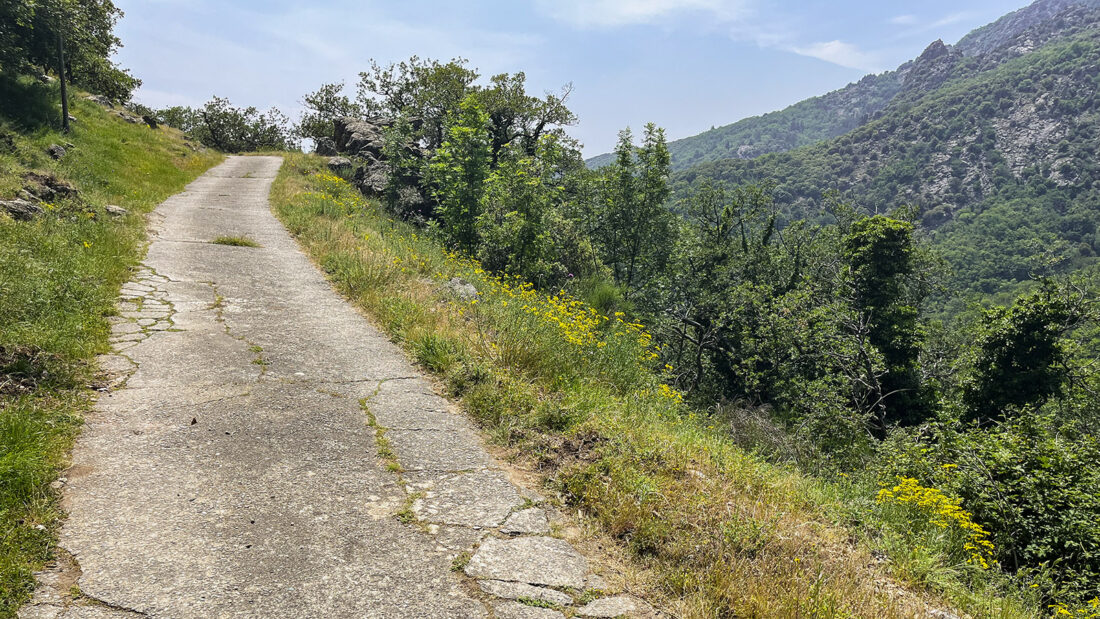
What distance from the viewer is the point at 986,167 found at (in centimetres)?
10944

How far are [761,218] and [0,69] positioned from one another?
28614mm

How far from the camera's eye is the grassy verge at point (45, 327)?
2.52 metres

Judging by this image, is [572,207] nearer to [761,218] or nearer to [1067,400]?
[761,218]

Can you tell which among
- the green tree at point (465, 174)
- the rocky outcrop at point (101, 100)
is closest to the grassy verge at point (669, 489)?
the green tree at point (465, 174)

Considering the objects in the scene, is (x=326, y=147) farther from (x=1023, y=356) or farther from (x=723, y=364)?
(x=1023, y=356)

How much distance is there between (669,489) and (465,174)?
11.9 meters

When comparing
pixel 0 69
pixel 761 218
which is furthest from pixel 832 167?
pixel 0 69

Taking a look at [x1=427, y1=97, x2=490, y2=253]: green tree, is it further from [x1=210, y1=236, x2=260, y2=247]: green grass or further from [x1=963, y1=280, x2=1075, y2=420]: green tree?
[x1=963, y1=280, x2=1075, y2=420]: green tree

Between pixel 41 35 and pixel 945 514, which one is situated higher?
pixel 41 35

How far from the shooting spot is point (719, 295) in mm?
18719

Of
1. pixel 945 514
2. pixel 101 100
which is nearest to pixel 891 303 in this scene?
pixel 945 514

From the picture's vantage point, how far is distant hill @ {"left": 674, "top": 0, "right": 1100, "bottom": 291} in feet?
262

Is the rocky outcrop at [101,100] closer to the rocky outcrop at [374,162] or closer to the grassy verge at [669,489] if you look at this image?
the rocky outcrop at [374,162]

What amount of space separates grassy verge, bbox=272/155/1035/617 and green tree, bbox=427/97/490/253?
7.26 metres
